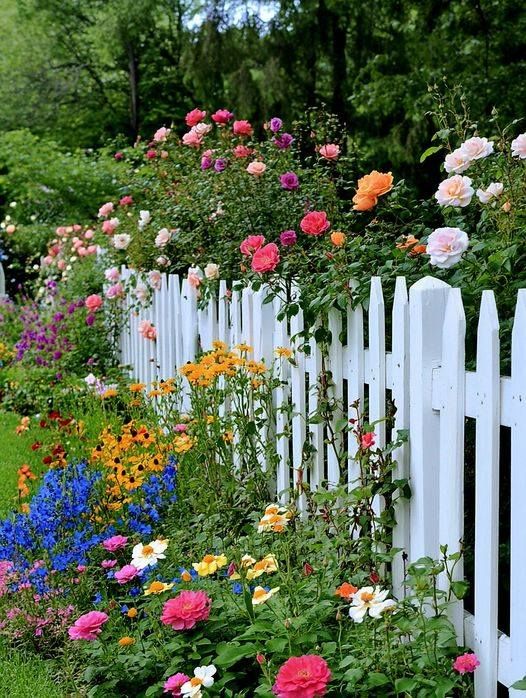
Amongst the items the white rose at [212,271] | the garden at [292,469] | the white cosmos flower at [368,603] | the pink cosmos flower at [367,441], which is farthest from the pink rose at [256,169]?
the white cosmos flower at [368,603]

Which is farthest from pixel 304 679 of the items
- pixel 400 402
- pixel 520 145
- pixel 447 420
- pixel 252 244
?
pixel 252 244

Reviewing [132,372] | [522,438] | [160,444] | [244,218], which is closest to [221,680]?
[522,438]

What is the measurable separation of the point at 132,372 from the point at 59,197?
6.88 m

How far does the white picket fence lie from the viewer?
1981mm

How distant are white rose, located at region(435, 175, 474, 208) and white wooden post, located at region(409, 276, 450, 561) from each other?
1.28 ft

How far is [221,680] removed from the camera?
2180 mm

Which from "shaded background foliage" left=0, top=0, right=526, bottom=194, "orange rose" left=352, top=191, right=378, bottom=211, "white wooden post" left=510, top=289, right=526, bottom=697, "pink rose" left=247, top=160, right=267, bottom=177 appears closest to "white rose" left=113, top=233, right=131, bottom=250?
"pink rose" left=247, top=160, right=267, bottom=177

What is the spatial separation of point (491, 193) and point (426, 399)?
2.31 ft

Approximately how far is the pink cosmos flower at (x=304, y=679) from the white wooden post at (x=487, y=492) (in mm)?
482

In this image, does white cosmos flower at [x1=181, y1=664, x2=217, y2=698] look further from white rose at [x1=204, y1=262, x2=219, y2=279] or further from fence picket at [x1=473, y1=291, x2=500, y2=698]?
white rose at [x1=204, y1=262, x2=219, y2=279]

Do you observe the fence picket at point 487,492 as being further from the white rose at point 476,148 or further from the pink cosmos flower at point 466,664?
the white rose at point 476,148

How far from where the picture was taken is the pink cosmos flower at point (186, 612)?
226 centimetres

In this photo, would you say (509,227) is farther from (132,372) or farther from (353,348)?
(132,372)

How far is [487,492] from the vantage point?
205 cm
